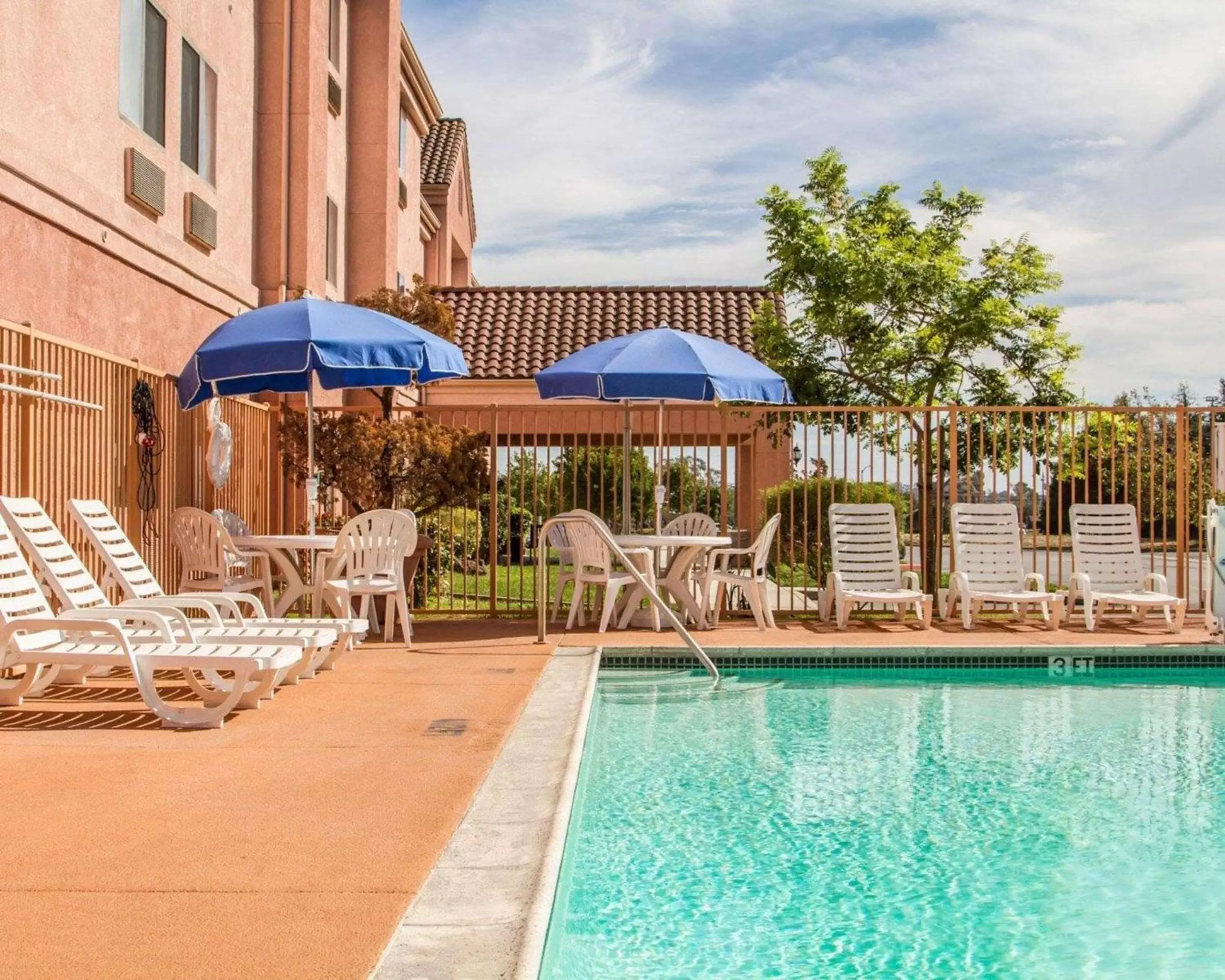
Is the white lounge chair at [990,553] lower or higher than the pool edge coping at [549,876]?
higher

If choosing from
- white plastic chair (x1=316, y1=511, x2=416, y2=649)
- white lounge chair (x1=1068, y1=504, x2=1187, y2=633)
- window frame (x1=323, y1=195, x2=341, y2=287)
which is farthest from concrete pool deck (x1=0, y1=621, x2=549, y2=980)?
window frame (x1=323, y1=195, x2=341, y2=287)

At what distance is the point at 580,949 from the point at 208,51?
10706mm

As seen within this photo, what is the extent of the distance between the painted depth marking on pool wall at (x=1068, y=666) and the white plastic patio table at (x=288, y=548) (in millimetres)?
5416

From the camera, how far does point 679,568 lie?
10297 mm

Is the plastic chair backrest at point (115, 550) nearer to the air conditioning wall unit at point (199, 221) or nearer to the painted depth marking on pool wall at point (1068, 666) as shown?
the air conditioning wall unit at point (199, 221)

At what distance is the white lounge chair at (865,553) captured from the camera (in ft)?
36.5

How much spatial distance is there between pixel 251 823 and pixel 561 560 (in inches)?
276

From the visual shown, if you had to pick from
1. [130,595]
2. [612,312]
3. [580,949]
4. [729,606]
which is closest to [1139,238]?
[729,606]

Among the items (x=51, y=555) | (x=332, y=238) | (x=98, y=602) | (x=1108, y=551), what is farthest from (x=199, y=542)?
(x=332, y=238)

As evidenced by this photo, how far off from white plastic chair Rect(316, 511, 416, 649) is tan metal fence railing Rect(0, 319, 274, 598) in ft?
5.21

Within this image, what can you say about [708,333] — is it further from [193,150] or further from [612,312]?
[193,150]

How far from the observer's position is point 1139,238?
15203 millimetres

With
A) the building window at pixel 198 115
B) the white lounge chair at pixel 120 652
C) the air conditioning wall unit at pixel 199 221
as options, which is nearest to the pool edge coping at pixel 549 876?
the white lounge chair at pixel 120 652

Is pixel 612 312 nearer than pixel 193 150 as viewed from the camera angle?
No
